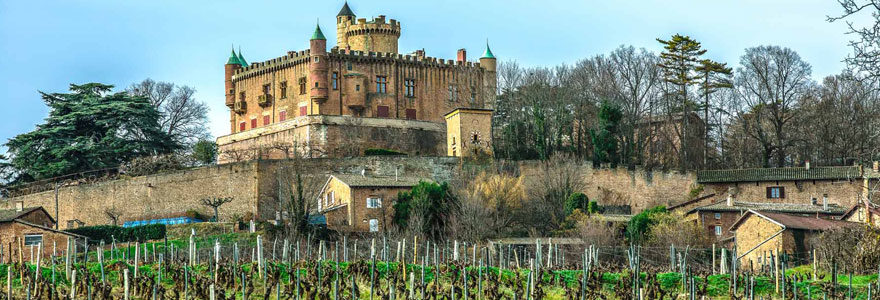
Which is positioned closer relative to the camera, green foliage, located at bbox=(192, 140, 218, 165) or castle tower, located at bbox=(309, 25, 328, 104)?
castle tower, located at bbox=(309, 25, 328, 104)

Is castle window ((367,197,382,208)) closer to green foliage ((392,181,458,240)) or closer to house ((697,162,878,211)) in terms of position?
green foliage ((392,181,458,240))

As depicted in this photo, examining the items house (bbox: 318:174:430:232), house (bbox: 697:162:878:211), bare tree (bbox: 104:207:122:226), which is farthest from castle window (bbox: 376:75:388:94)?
house (bbox: 697:162:878:211)

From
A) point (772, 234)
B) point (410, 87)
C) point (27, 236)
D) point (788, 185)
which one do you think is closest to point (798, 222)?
point (772, 234)

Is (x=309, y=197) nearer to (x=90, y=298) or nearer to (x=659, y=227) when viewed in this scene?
(x=659, y=227)

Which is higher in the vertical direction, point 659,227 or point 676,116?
point 676,116

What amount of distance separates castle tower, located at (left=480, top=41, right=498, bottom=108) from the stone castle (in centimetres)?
5

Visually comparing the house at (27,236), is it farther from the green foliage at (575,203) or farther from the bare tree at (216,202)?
the green foliage at (575,203)

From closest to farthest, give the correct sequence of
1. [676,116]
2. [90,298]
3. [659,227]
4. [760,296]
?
[90,298], [760,296], [659,227], [676,116]

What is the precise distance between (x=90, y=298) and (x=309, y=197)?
80.7ft

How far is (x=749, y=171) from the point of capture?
179 ft

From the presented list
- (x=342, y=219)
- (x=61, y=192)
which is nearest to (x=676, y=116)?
(x=342, y=219)

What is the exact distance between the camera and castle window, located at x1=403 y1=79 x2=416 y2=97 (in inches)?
2544

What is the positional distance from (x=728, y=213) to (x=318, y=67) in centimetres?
2173

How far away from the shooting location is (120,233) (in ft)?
161
